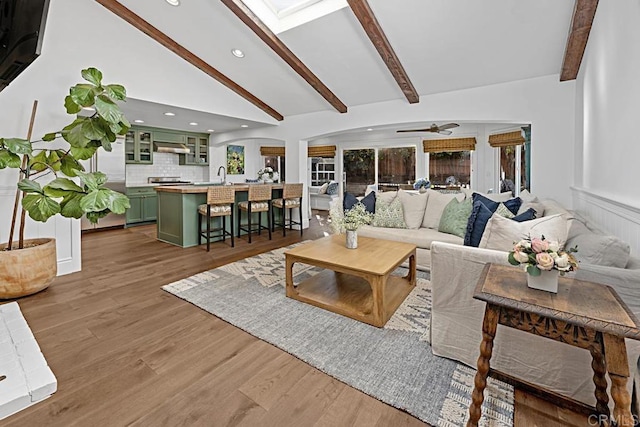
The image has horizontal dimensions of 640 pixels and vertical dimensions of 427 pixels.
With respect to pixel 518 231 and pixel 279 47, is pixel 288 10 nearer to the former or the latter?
pixel 279 47

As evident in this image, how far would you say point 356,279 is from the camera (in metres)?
3.28

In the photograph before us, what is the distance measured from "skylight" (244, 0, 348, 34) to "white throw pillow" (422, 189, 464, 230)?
2.59 m

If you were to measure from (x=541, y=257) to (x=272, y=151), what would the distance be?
8727mm

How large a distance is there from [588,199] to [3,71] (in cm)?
416

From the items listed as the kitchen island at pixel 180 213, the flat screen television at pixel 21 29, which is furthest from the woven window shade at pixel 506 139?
the flat screen television at pixel 21 29

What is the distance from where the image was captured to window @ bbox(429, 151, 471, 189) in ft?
23.8

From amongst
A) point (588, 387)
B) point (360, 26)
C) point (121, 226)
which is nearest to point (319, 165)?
point (121, 226)

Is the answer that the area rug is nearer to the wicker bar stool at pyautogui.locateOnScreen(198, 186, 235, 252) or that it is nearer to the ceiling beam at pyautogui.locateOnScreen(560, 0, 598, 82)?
the wicker bar stool at pyautogui.locateOnScreen(198, 186, 235, 252)

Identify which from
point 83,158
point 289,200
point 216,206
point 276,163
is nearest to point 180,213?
point 216,206

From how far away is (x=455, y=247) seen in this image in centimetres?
188

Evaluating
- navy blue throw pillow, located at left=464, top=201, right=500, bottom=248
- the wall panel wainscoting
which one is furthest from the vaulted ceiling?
navy blue throw pillow, located at left=464, top=201, right=500, bottom=248

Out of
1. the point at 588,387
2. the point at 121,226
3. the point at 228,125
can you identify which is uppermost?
the point at 228,125

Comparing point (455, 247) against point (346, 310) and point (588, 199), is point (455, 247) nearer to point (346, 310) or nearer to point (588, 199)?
point (346, 310)

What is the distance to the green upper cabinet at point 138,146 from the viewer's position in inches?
261
